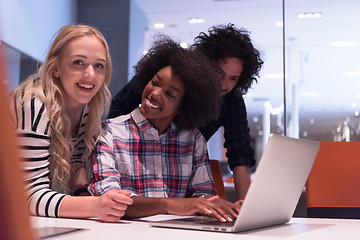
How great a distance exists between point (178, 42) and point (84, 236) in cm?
124

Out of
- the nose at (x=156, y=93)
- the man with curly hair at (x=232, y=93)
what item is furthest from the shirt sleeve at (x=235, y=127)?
the nose at (x=156, y=93)

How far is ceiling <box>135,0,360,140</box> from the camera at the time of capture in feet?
12.9

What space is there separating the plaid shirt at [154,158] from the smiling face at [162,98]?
34 mm

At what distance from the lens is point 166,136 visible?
5.51 feet

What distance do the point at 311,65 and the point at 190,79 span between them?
101 inches

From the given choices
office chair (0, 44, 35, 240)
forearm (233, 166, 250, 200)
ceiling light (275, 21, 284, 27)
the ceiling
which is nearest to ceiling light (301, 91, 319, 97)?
the ceiling

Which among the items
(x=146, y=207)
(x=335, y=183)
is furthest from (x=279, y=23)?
(x=146, y=207)

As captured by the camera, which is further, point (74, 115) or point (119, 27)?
point (119, 27)

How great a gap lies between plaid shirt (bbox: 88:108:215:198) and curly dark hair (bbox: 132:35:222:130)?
0.07m

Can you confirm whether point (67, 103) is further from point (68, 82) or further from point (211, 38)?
point (211, 38)

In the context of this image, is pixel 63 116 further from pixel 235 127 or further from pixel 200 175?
pixel 235 127

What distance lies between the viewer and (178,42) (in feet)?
6.29

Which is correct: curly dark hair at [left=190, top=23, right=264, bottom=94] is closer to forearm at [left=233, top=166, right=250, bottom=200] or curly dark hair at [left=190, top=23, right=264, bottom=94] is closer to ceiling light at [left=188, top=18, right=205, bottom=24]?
forearm at [left=233, top=166, right=250, bottom=200]

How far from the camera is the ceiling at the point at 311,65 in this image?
12.9ft
